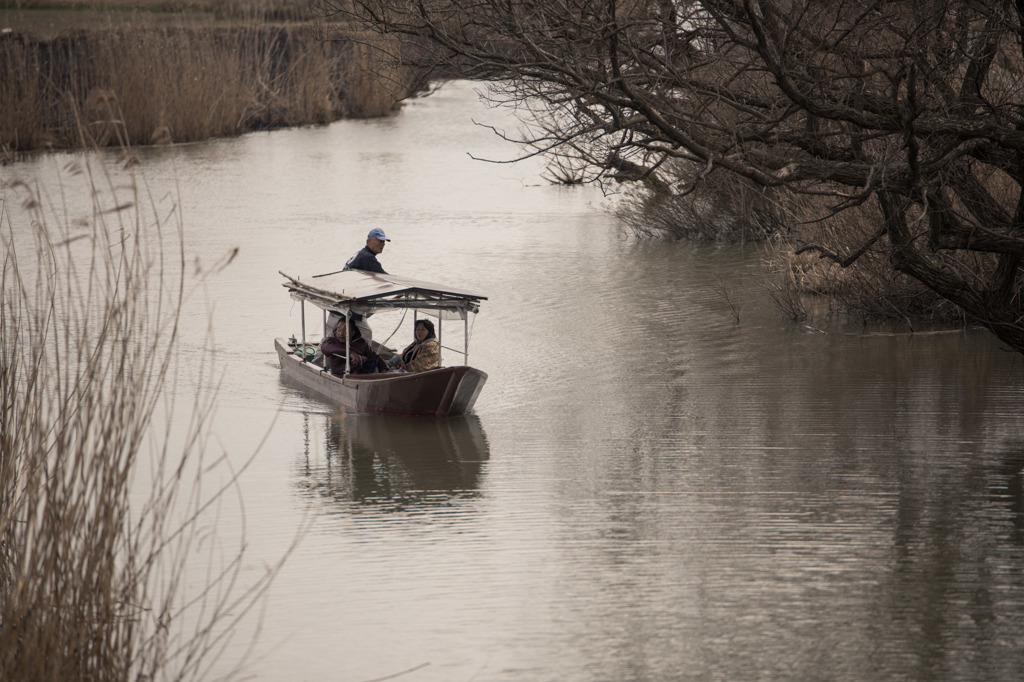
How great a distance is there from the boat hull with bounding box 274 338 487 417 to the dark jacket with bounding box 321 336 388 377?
0.25 meters

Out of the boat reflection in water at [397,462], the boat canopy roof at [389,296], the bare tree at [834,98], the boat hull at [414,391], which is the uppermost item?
the bare tree at [834,98]

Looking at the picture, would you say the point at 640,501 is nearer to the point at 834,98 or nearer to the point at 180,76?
the point at 834,98

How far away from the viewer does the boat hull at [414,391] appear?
1274 cm

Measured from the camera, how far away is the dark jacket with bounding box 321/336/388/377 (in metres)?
13.8

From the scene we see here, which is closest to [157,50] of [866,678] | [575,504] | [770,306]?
[770,306]

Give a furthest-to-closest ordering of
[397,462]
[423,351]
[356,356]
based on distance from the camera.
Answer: [356,356]
[423,351]
[397,462]

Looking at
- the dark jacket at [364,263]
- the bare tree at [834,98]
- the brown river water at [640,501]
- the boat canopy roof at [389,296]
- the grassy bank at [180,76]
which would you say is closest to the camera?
the brown river water at [640,501]

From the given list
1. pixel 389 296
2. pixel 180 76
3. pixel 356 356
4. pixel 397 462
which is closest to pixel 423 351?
pixel 356 356

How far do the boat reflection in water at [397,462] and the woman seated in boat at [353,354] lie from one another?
639 millimetres

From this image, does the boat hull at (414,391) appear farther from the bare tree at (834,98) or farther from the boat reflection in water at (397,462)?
the bare tree at (834,98)

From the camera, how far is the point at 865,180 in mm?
8828

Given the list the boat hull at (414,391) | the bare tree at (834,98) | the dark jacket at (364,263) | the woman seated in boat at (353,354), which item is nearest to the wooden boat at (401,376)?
the boat hull at (414,391)

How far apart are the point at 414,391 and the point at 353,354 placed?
1136 mm

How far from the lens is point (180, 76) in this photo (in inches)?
1384
